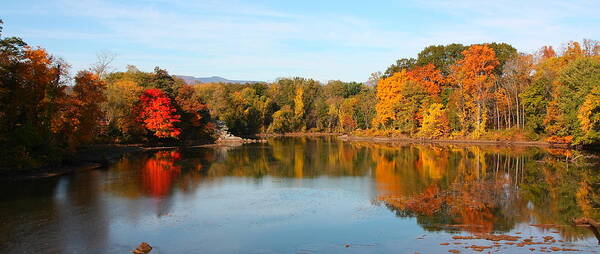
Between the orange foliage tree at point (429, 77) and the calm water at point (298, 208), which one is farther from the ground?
the orange foliage tree at point (429, 77)

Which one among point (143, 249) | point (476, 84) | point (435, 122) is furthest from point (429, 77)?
point (143, 249)

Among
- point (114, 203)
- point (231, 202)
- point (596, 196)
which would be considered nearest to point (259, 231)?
point (231, 202)

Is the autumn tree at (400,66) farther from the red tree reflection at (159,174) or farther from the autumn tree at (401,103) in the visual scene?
the red tree reflection at (159,174)

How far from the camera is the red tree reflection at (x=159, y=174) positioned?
2356cm

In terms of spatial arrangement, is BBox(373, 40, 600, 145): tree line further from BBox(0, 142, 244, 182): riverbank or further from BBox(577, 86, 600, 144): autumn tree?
BBox(0, 142, 244, 182): riverbank

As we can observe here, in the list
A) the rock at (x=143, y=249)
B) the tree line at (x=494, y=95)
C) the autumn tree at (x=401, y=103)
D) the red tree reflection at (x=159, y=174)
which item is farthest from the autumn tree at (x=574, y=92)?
the rock at (x=143, y=249)

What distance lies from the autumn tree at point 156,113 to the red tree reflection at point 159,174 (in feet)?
27.1

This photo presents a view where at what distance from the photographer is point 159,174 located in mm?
29156

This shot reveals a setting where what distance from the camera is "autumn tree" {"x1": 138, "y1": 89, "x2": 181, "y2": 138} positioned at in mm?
49050

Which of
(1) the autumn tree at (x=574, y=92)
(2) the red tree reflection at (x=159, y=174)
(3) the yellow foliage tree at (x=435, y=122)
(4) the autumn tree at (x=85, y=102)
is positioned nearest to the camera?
(2) the red tree reflection at (x=159, y=174)

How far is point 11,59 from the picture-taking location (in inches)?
1065

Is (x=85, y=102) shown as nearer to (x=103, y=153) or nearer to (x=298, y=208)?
(x=103, y=153)

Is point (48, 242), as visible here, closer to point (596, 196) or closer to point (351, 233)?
point (351, 233)

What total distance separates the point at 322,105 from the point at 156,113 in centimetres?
4669
